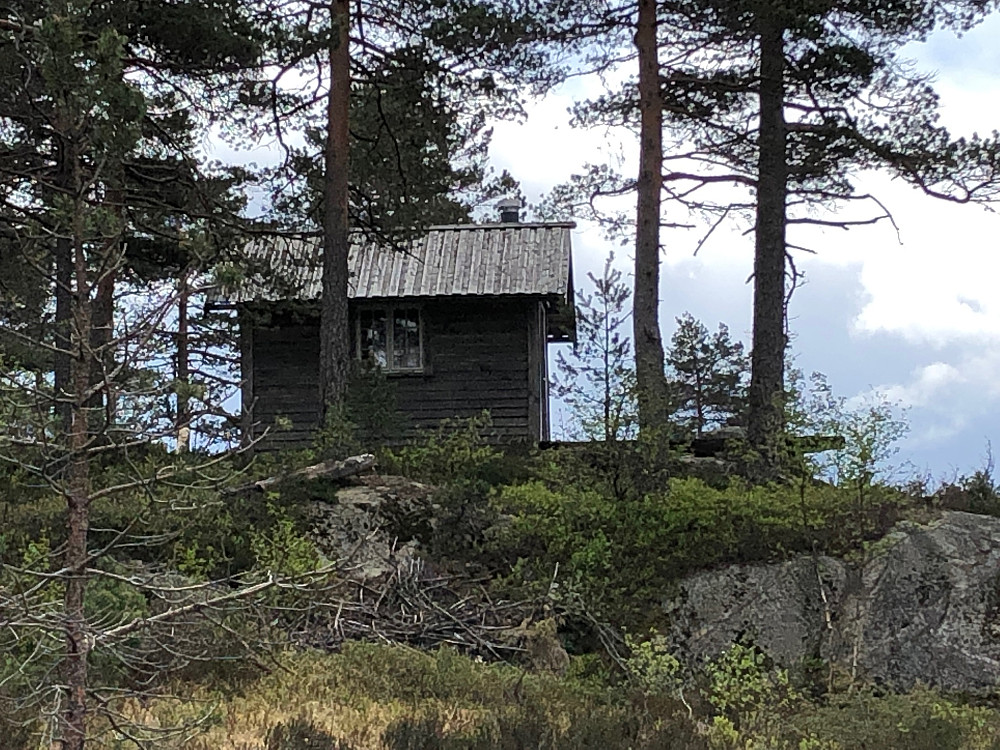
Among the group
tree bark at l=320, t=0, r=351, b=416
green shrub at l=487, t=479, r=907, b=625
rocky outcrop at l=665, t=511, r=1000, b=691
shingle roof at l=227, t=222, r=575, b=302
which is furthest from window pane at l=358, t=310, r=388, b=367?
rocky outcrop at l=665, t=511, r=1000, b=691

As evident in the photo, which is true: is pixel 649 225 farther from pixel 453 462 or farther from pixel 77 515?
pixel 77 515

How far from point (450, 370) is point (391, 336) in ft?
4.72

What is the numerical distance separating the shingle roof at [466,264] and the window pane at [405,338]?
0.83 metres

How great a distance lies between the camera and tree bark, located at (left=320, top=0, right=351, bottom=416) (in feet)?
55.7

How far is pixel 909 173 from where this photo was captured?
16266 millimetres

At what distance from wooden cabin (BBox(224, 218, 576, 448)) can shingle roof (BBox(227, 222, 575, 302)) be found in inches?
1.0

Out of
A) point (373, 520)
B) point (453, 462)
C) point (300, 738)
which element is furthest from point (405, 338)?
point (300, 738)

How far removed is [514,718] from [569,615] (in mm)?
3274

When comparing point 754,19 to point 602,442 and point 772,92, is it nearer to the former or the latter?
point 772,92

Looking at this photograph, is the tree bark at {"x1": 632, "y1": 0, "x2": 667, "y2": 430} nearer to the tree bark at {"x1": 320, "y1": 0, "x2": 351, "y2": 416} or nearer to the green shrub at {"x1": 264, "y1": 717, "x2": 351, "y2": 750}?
the tree bark at {"x1": 320, "y1": 0, "x2": 351, "y2": 416}

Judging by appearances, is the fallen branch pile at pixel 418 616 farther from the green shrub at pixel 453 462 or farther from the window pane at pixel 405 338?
the window pane at pixel 405 338

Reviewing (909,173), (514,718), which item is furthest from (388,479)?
(909,173)

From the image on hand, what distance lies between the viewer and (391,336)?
75.9 feet

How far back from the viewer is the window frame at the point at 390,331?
75.0ft
